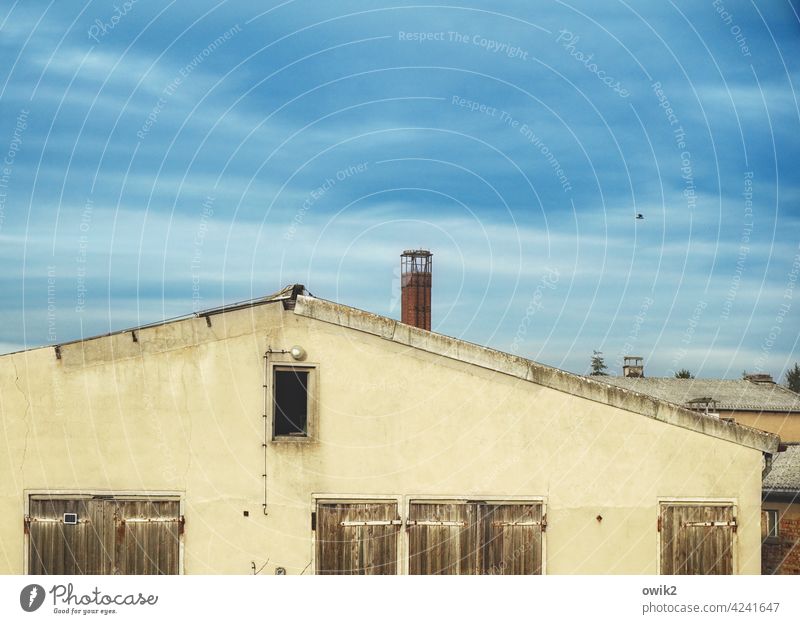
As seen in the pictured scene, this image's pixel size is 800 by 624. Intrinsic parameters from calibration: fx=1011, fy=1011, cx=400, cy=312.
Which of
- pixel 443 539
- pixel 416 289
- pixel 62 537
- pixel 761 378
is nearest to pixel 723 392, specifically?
pixel 761 378

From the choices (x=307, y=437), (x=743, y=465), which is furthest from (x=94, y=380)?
(x=743, y=465)

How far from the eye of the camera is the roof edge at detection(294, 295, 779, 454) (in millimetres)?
18188

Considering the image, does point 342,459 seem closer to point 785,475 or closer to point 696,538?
point 696,538

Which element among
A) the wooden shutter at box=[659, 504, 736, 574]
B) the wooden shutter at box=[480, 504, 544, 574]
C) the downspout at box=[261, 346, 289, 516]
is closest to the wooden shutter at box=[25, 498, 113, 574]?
the downspout at box=[261, 346, 289, 516]

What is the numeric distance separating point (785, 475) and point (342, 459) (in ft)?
61.2

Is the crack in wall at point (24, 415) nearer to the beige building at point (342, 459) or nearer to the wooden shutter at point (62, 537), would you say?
the beige building at point (342, 459)

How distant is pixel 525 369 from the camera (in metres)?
18.5

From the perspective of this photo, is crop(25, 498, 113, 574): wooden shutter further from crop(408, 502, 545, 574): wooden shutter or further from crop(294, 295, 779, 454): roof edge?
crop(408, 502, 545, 574): wooden shutter

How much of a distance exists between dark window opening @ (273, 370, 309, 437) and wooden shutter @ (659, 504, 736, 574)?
6925 millimetres

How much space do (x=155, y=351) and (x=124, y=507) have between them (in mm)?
2718

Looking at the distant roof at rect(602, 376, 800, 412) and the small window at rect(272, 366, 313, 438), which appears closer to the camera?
the small window at rect(272, 366, 313, 438)
